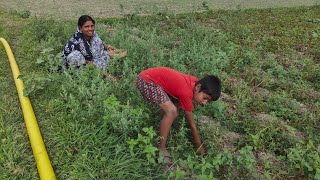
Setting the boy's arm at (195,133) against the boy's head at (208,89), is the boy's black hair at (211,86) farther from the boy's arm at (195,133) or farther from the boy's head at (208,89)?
the boy's arm at (195,133)

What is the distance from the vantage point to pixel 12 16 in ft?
23.5

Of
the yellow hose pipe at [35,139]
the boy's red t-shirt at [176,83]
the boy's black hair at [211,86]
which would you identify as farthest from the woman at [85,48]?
the boy's black hair at [211,86]

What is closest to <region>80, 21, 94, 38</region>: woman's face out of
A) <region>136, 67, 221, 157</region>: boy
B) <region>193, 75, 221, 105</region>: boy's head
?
<region>136, 67, 221, 157</region>: boy

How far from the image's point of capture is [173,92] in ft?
10.3

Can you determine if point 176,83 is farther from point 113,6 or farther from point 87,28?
point 113,6

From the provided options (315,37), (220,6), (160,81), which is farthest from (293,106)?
(220,6)

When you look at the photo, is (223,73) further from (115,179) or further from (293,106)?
(115,179)

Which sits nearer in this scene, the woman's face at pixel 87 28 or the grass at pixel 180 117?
the grass at pixel 180 117

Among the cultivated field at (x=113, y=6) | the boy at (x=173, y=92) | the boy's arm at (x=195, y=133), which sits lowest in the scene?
the boy's arm at (x=195, y=133)

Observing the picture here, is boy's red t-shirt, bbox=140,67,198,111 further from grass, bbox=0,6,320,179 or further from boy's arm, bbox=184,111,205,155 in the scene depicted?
grass, bbox=0,6,320,179

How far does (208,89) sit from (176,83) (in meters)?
0.34

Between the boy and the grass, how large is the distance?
0.35 feet

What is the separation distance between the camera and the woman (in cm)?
432

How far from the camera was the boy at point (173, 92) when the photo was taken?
2928 mm
